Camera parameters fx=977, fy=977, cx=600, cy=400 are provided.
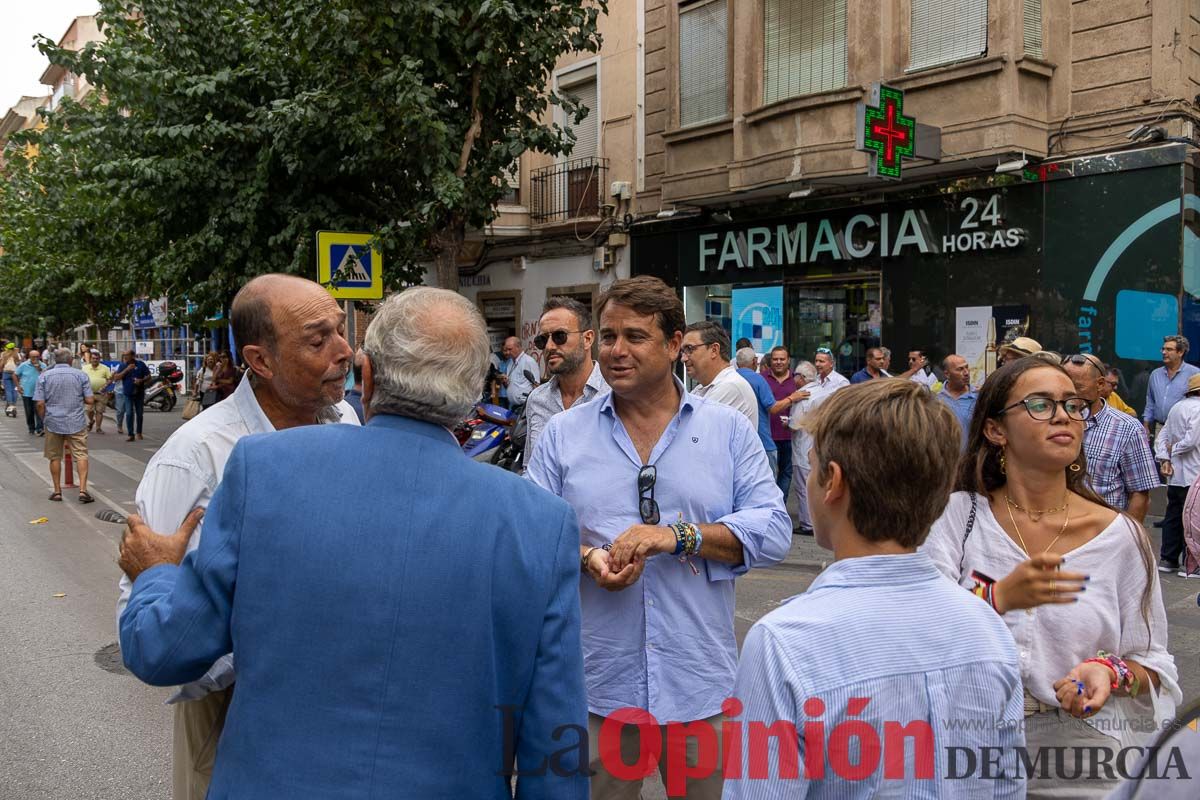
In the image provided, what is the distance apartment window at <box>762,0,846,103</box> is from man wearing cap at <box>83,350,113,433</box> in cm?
1535

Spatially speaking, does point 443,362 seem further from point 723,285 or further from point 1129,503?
point 723,285

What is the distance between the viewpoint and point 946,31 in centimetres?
1257

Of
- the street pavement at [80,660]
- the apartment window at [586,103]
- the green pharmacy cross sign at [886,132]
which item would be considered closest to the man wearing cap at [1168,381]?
the street pavement at [80,660]

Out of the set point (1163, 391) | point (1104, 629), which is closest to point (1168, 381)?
point (1163, 391)

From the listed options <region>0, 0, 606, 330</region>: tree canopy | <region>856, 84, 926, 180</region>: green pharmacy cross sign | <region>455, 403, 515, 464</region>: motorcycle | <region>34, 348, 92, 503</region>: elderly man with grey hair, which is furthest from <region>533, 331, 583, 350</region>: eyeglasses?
<region>34, 348, 92, 503</region>: elderly man with grey hair

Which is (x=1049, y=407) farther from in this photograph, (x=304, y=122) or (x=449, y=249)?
(x=304, y=122)

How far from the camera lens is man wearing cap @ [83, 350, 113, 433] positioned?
853 inches

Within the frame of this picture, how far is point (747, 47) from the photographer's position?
1486cm

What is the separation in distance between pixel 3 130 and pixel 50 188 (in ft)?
188

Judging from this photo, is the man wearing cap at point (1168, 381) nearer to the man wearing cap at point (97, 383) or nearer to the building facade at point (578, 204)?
the building facade at point (578, 204)

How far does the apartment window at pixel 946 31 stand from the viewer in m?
12.2

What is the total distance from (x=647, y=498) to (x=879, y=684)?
139 centimetres

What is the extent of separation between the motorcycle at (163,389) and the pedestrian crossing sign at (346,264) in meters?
21.3

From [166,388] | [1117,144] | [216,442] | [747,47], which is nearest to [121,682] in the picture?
[216,442]
